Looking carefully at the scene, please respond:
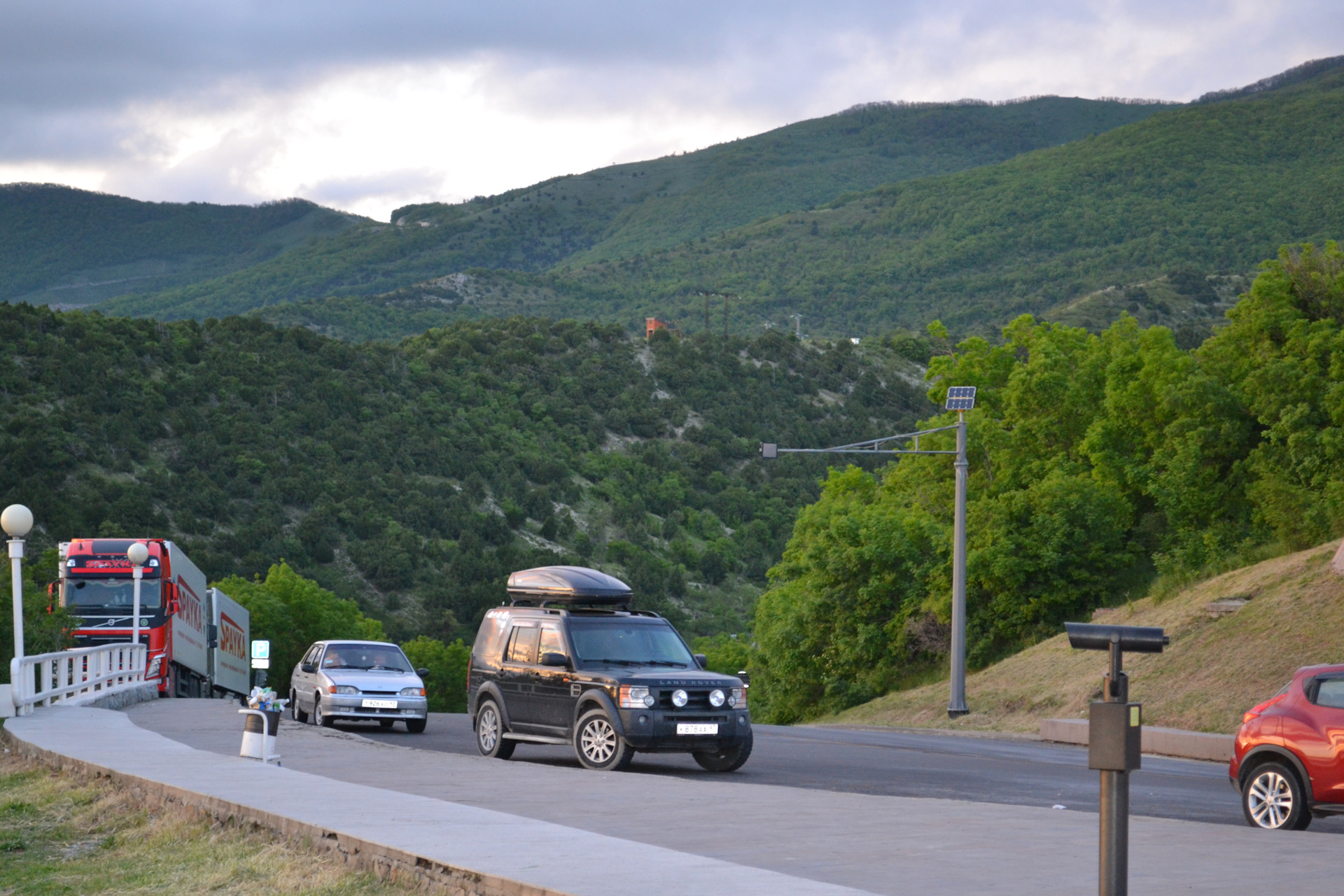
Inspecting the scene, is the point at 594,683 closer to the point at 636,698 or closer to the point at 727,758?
the point at 636,698

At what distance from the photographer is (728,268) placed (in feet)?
528

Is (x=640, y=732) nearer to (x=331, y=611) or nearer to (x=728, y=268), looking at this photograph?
(x=331, y=611)

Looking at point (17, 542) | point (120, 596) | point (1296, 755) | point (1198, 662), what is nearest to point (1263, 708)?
point (1296, 755)

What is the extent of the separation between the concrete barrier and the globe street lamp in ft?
56.9

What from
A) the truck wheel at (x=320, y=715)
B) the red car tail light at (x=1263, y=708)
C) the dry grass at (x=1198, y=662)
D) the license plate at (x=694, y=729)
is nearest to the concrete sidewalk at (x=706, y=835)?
the license plate at (x=694, y=729)

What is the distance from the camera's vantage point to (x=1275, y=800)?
458 inches

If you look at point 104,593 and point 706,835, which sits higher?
point 706,835

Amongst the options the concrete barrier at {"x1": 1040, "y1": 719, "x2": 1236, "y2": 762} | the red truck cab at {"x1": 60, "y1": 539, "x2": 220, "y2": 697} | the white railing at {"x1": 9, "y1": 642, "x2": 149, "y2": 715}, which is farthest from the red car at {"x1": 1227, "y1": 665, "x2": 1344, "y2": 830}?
the red truck cab at {"x1": 60, "y1": 539, "x2": 220, "y2": 697}

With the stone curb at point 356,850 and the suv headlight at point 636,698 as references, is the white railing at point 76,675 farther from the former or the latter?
the suv headlight at point 636,698

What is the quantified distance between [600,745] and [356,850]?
7339mm

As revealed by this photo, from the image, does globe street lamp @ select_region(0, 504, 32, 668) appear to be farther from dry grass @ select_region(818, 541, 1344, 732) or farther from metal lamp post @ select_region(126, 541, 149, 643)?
dry grass @ select_region(818, 541, 1344, 732)

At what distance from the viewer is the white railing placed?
2034 cm

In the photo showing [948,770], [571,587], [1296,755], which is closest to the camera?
[1296,755]

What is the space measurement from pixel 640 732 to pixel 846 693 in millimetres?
30492
